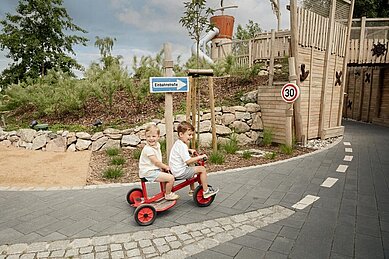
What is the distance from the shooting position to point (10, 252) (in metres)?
2.46

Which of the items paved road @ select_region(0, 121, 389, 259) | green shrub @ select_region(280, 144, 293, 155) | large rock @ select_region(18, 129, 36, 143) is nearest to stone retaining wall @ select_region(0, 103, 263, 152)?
large rock @ select_region(18, 129, 36, 143)

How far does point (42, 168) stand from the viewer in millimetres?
5152

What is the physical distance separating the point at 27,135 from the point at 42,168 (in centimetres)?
212

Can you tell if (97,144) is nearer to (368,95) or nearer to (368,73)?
(368,95)

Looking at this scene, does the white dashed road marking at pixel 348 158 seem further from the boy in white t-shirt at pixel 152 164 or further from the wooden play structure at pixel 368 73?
the wooden play structure at pixel 368 73

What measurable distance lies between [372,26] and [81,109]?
11.2 metres

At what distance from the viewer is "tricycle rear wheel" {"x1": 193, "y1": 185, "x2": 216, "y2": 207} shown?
336 centimetres

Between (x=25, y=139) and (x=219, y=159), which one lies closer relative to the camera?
(x=219, y=159)

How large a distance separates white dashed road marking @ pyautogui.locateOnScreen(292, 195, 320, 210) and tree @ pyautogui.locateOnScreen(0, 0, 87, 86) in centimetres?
1582

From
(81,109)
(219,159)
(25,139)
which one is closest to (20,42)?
(81,109)

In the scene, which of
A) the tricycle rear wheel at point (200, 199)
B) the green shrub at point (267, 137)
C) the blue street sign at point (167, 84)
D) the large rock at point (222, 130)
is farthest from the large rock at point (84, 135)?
the green shrub at point (267, 137)

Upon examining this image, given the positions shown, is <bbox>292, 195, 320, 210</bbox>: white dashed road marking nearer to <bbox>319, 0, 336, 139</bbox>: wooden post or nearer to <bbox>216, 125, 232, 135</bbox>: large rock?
<bbox>216, 125, 232, 135</bbox>: large rock

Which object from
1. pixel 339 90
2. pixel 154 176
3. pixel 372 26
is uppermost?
pixel 372 26

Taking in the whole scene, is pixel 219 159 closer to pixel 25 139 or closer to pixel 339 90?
pixel 25 139
